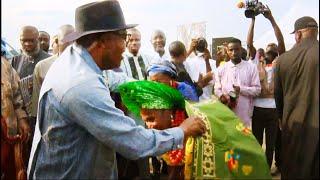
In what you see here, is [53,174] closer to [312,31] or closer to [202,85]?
[312,31]

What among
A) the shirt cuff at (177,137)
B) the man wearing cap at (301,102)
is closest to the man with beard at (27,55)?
the man wearing cap at (301,102)

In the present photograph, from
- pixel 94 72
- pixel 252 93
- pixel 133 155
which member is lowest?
pixel 252 93

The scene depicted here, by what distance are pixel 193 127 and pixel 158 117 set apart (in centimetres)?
49

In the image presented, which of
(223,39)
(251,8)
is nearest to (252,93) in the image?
(251,8)

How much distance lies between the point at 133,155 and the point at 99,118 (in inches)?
10.5

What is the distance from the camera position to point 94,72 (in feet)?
7.63

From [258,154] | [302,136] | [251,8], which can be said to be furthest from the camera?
[251,8]

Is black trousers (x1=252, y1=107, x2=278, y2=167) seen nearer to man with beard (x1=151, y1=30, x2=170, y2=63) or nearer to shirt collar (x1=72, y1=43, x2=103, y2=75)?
man with beard (x1=151, y1=30, x2=170, y2=63)

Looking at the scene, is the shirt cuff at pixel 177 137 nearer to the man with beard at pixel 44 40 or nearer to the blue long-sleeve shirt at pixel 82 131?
the blue long-sleeve shirt at pixel 82 131

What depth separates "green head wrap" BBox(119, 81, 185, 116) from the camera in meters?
2.75

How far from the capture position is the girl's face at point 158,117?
9.40 ft

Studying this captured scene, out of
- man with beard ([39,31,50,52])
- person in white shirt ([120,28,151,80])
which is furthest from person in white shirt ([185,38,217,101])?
man with beard ([39,31,50,52])

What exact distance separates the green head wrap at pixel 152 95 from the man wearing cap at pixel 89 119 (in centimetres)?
36

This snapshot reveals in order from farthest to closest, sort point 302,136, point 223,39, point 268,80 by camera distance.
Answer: point 223,39 → point 268,80 → point 302,136
